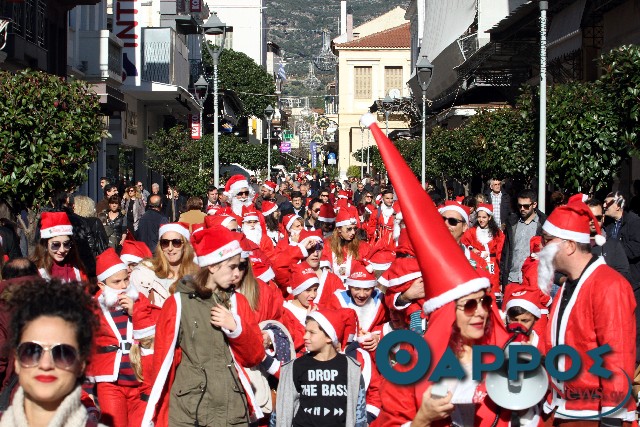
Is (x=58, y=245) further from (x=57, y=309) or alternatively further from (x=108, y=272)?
(x=57, y=309)

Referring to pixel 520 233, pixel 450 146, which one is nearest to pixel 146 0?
pixel 450 146

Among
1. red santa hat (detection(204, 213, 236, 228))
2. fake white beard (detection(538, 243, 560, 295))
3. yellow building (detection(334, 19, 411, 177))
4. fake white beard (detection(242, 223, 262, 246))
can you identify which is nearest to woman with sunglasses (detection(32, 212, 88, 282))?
red santa hat (detection(204, 213, 236, 228))

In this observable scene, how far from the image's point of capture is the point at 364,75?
350ft

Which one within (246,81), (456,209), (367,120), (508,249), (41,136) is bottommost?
(508,249)

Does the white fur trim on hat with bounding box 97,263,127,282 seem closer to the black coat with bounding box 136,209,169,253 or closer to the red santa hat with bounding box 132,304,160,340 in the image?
the red santa hat with bounding box 132,304,160,340

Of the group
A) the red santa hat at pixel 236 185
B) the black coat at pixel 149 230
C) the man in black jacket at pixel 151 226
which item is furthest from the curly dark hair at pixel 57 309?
the red santa hat at pixel 236 185

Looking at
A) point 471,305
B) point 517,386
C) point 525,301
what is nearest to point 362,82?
point 525,301

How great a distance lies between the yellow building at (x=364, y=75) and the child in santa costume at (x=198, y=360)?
3875 inches

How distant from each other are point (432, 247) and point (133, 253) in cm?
543

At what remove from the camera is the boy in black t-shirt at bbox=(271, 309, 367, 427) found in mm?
6406

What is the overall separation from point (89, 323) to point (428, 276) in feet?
3.99

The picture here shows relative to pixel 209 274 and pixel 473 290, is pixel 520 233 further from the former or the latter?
pixel 473 290

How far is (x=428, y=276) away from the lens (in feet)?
14.5

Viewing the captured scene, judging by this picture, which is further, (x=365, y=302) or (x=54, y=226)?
(x=54, y=226)
